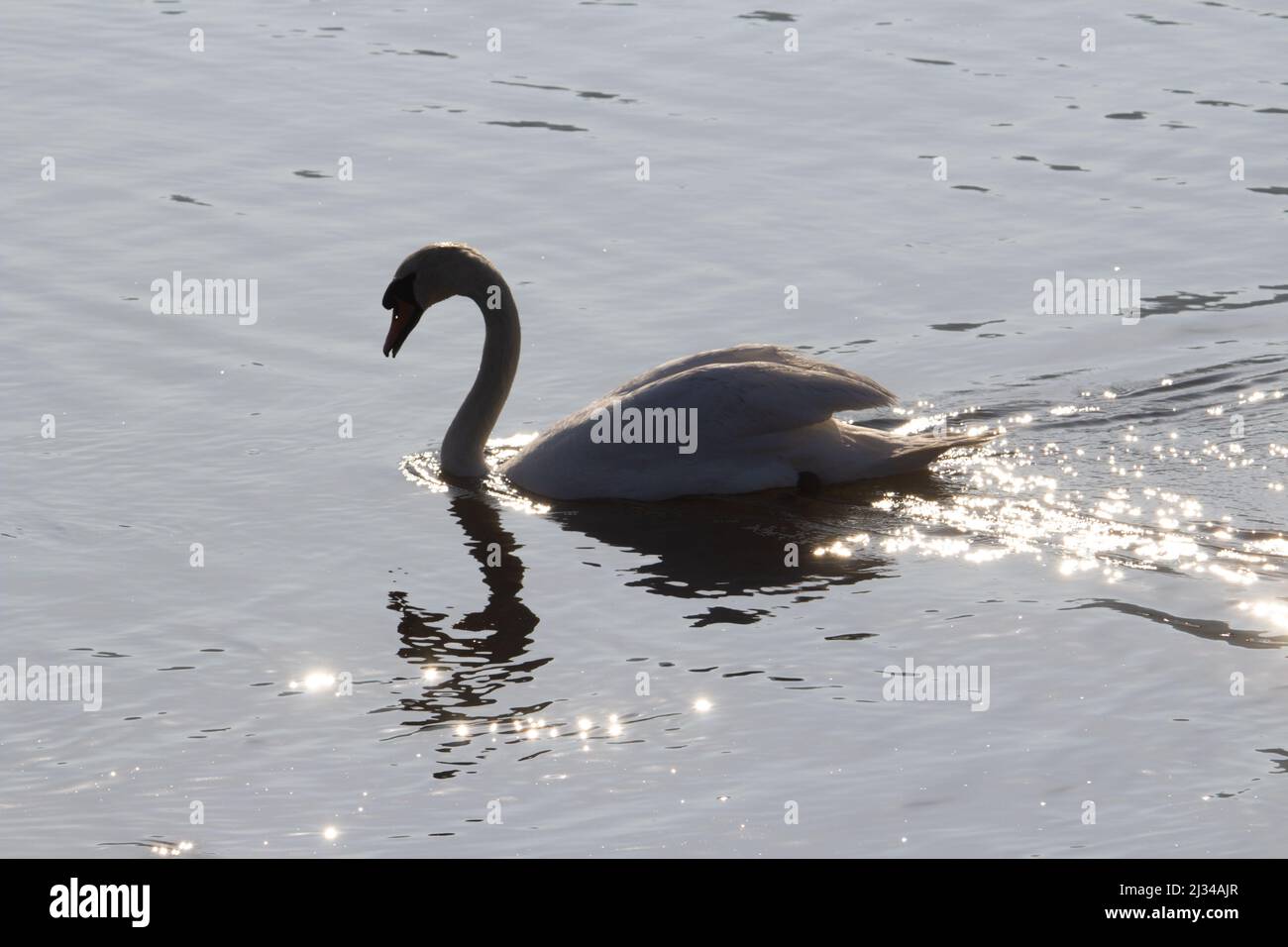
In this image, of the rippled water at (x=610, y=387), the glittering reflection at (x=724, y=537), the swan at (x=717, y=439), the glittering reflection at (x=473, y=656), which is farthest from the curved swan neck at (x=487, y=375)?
the glittering reflection at (x=473, y=656)

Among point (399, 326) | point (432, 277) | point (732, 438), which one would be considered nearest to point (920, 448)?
point (732, 438)

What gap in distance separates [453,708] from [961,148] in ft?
33.9

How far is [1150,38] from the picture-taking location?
22312 mm

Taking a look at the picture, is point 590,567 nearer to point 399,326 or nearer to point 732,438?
point 732,438

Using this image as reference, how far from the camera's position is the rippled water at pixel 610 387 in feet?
30.3

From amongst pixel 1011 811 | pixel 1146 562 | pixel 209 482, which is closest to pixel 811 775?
pixel 1011 811

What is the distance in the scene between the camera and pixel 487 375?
14.0 metres

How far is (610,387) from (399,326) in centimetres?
146

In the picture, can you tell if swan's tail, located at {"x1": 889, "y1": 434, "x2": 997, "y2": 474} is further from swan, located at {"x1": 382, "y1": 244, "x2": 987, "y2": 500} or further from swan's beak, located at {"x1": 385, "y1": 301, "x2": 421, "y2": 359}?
swan's beak, located at {"x1": 385, "y1": 301, "x2": 421, "y2": 359}

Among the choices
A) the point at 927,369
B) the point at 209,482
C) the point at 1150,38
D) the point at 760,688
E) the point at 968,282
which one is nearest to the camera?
the point at 760,688

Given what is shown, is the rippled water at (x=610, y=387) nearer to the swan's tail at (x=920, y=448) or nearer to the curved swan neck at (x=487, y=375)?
the swan's tail at (x=920, y=448)

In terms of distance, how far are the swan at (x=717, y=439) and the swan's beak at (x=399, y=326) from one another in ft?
2.81

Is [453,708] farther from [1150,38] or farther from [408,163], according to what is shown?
[1150,38]

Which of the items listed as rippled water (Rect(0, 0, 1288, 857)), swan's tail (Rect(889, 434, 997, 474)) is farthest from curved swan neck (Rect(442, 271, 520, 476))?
swan's tail (Rect(889, 434, 997, 474))
